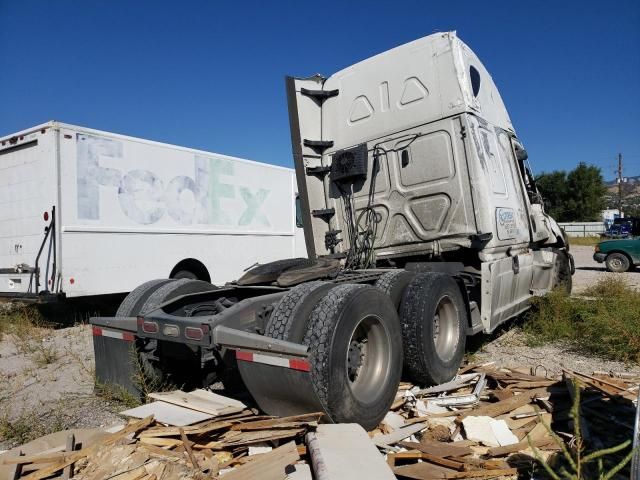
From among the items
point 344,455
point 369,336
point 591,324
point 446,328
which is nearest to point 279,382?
point 344,455

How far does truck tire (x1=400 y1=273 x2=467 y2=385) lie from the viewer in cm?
414

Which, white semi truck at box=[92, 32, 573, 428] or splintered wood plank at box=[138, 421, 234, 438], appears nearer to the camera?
splintered wood plank at box=[138, 421, 234, 438]

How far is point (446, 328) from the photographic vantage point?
15.7 ft

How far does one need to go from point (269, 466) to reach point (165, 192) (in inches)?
264

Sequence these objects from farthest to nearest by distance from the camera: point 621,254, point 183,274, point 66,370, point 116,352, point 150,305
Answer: point 621,254 → point 183,274 → point 66,370 → point 150,305 → point 116,352

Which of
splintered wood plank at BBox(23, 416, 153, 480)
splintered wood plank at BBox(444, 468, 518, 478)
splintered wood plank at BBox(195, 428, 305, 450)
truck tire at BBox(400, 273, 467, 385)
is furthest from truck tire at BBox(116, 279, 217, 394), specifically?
splintered wood plank at BBox(444, 468, 518, 478)

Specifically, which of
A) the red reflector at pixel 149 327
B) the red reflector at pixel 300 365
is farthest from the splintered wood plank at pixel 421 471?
the red reflector at pixel 149 327

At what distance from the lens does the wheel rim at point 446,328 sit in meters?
4.64

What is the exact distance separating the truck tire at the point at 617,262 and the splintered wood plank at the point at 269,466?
56.2ft

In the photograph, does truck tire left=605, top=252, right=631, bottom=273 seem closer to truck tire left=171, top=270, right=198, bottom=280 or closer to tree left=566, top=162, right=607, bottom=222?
truck tire left=171, top=270, right=198, bottom=280

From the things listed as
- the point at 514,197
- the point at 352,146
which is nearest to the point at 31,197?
the point at 352,146

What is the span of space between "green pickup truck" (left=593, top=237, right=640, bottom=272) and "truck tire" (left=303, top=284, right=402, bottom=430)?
15867mm

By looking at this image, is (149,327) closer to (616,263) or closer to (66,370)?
(66,370)

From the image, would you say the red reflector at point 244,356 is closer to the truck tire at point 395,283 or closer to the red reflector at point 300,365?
the red reflector at point 300,365
